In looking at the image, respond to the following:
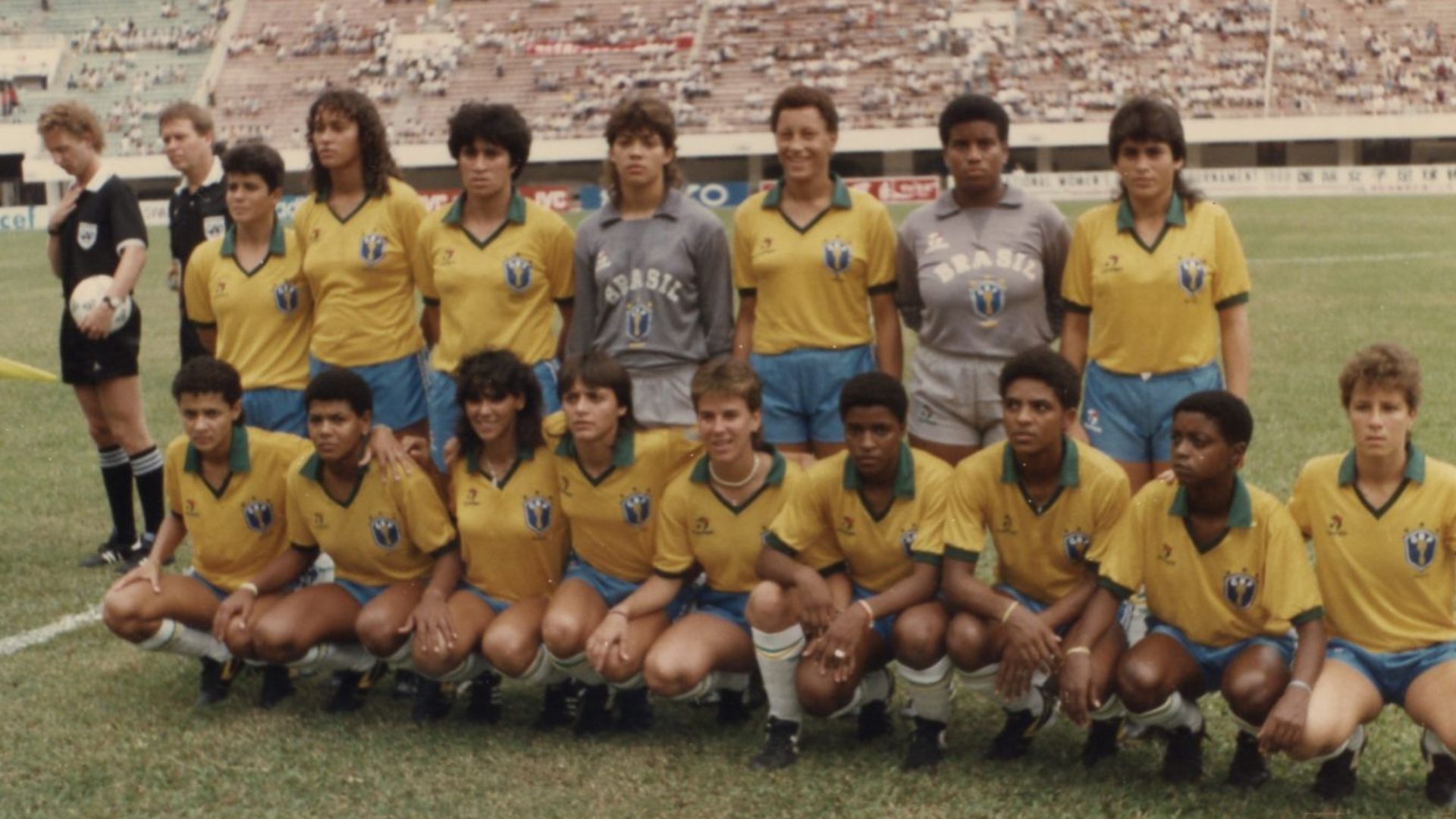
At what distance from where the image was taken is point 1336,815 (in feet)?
12.9

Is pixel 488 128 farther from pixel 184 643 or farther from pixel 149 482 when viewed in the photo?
pixel 149 482

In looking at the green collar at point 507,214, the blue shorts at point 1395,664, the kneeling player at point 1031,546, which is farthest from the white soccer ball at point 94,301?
the blue shorts at point 1395,664

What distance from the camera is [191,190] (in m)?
6.86

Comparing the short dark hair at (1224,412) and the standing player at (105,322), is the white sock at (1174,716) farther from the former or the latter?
the standing player at (105,322)

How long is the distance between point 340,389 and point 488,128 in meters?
0.97

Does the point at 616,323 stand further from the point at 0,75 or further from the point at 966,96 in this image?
the point at 0,75

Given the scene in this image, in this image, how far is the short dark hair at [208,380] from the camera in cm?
505

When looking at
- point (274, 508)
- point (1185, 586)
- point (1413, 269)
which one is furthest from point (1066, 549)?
point (1413, 269)

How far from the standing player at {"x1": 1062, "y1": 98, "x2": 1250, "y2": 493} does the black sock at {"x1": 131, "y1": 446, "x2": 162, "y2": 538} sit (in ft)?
14.1

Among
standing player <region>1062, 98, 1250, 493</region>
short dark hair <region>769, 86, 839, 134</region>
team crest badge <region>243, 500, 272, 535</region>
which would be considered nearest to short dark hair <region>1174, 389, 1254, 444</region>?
standing player <region>1062, 98, 1250, 493</region>

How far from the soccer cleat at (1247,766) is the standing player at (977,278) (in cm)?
129

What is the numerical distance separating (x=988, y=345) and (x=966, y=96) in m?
0.77

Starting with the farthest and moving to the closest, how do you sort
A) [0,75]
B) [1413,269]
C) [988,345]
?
[0,75]
[1413,269]
[988,345]

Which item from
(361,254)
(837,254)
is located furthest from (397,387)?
(837,254)
